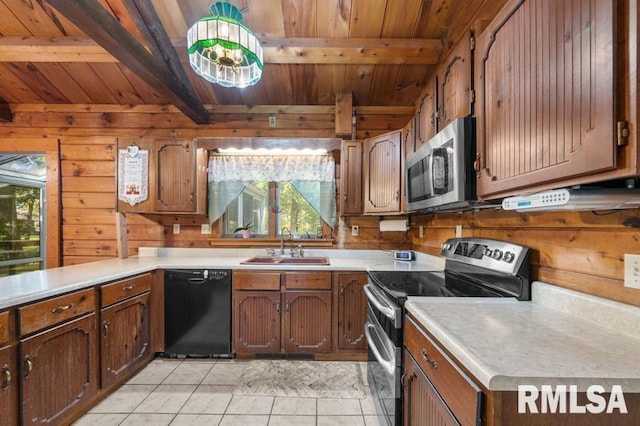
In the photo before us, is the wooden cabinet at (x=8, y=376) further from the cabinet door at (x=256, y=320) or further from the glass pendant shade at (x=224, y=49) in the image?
the glass pendant shade at (x=224, y=49)

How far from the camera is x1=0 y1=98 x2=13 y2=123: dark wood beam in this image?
2.91 meters

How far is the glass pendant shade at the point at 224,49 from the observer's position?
1.63 m

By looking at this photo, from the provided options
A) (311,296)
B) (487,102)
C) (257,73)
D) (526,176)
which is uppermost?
(257,73)

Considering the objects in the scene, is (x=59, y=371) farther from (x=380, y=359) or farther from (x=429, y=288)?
(x=429, y=288)

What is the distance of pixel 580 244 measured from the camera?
1121mm

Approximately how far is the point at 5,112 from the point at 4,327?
9.41 feet

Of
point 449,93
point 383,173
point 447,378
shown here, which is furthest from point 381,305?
point 383,173

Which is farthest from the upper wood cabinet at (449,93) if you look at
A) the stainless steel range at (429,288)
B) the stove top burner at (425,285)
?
the stove top burner at (425,285)

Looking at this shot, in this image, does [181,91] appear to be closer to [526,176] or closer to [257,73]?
[257,73]

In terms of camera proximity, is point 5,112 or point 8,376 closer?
point 8,376

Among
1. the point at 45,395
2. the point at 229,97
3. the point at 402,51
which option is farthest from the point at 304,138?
the point at 45,395

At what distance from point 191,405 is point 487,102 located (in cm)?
248

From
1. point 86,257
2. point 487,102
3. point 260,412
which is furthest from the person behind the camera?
point 86,257

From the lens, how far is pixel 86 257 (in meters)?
3.01
